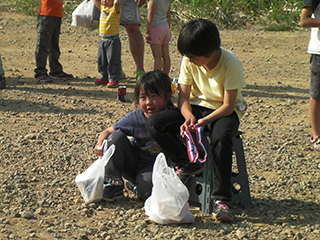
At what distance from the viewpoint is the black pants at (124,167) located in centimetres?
307

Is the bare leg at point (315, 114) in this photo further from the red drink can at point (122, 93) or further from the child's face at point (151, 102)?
the red drink can at point (122, 93)

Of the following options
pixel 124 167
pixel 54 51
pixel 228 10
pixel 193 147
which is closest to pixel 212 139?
pixel 193 147

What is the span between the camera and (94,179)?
300 centimetres

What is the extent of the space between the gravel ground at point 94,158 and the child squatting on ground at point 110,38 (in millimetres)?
346

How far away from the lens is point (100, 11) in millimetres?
6668

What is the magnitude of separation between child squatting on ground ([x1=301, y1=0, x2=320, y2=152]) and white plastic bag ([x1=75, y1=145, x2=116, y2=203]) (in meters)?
2.20

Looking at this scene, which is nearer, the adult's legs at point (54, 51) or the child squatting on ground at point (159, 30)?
the child squatting on ground at point (159, 30)

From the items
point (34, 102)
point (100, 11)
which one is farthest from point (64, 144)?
point (100, 11)

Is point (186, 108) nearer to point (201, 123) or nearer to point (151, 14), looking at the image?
point (201, 123)

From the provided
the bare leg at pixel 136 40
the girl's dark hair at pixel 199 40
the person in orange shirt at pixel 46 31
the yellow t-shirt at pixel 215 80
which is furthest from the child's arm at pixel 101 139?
the person in orange shirt at pixel 46 31

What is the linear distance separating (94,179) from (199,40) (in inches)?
47.8

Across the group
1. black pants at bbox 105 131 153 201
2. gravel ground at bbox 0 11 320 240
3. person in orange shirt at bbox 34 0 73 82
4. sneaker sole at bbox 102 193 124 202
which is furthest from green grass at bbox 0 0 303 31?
sneaker sole at bbox 102 193 124 202

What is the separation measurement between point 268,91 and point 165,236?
14.4 ft

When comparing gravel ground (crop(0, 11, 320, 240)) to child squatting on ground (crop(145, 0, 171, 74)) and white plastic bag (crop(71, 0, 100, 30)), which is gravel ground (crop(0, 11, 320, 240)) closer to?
child squatting on ground (crop(145, 0, 171, 74))
